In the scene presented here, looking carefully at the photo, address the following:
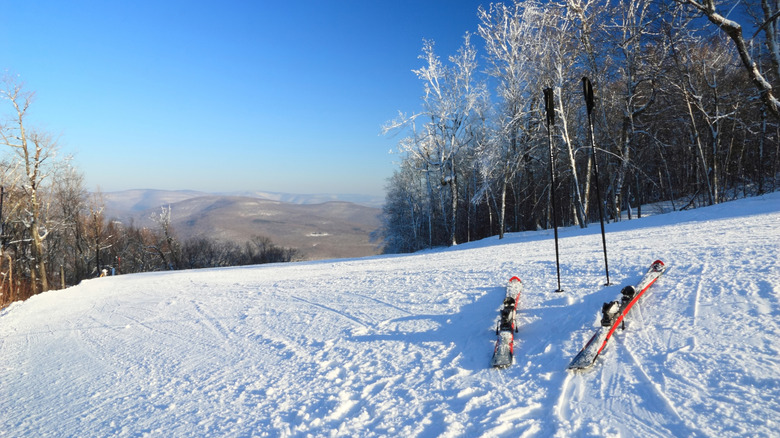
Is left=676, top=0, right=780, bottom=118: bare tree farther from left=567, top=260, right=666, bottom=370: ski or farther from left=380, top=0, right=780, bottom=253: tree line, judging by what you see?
left=567, top=260, right=666, bottom=370: ski

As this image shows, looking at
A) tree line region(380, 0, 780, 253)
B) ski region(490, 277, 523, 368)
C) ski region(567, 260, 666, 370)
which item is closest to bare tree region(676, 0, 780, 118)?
tree line region(380, 0, 780, 253)

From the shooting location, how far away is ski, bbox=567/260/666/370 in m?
3.54

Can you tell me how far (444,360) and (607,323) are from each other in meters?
1.73

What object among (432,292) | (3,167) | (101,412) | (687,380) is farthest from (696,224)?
(3,167)

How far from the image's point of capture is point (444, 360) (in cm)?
426

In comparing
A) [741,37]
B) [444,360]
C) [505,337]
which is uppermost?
[741,37]

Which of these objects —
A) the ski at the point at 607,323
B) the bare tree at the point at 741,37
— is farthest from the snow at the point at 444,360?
the bare tree at the point at 741,37

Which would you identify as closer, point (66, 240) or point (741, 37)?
point (741, 37)

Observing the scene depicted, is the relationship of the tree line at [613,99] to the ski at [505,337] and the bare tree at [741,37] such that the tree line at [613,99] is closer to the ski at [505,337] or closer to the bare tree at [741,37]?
the bare tree at [741,37]

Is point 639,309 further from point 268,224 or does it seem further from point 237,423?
point 268,224

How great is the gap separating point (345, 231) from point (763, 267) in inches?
3989

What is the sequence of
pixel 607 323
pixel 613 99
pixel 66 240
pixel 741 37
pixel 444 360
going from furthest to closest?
pixel 66 240 < pixel 613 99 < pixel 741 37 < pixel 444 360 < pixel 607 323

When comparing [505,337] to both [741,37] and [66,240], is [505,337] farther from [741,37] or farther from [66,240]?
[66,240]

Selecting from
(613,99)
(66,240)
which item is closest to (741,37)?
(613,99)
